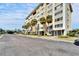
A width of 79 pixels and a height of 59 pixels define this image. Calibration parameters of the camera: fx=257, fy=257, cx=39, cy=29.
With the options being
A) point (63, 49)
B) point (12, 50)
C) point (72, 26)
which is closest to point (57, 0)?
point (72, 26)

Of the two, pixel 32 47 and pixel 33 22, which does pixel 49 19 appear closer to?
pixel 33 22

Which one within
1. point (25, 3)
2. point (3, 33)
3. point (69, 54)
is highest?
point (25, 3)

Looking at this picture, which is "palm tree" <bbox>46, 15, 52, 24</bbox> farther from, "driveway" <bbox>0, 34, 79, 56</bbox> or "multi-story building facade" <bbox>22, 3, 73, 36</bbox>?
"driveway" <bbox>0, 34, 79, 56</bbox>

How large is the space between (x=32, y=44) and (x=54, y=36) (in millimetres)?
1188

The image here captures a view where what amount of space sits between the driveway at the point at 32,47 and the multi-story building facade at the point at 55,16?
0.71 metres

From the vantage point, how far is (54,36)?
12344mm

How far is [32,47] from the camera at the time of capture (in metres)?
11.7

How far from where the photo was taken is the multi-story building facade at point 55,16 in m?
12.3

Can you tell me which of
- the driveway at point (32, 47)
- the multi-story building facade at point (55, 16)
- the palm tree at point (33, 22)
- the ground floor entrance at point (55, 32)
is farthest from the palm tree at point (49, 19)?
the driveway at point (32, 47)

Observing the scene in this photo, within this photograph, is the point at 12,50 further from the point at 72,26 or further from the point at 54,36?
the point at 72,26

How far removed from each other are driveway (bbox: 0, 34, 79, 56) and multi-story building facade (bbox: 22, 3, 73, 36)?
0.71 metres

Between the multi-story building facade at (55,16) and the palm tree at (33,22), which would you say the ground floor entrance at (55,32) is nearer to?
the multi-story building facade at (55,16)

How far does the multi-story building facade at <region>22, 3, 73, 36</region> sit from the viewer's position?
12274 mm

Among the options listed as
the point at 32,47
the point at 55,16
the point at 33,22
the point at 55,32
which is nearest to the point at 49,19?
the point at 55,16
